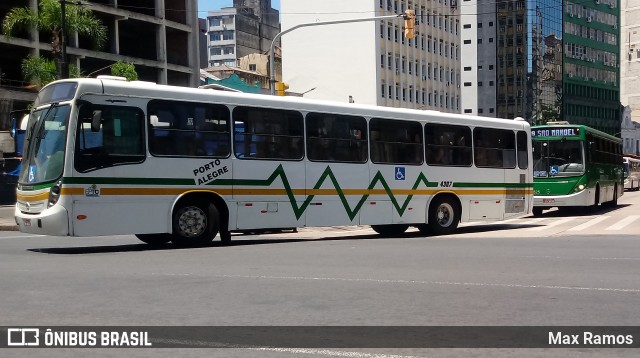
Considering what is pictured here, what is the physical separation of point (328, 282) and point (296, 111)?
835 centimetres

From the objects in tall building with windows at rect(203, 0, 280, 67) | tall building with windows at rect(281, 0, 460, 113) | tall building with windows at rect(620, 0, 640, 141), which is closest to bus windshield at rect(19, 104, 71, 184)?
tall building with windows at rect(281, 0, 460, 113)

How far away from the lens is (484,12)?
130 metres

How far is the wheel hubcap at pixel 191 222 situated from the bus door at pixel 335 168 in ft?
9.03

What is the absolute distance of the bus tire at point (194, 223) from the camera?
54.2ft

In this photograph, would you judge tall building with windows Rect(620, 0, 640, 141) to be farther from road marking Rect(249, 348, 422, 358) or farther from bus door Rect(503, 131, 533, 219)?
road marking Rect(249, 348, 422, 358)

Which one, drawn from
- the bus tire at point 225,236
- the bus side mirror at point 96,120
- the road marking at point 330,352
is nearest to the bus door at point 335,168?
the bus tire at point 225,236

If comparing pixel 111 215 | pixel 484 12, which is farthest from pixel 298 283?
pixel 484 12

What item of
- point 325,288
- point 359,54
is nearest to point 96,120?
point 325,288

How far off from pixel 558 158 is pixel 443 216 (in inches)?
404

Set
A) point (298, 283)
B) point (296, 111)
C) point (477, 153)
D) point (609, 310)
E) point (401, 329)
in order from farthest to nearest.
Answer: point (477, 153) → point (296, 111) → point (298, 283) → point (609, 310) → point (401, 329)

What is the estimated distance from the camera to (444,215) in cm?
2206

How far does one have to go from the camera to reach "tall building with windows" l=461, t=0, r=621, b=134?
5089 inches

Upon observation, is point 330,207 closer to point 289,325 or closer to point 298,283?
point 298,283

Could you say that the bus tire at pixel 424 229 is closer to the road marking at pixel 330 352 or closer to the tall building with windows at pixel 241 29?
the road marking at pixel 330 352
